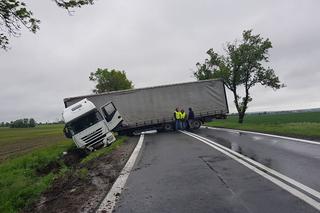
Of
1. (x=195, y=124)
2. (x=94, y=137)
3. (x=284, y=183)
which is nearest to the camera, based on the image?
(x=284, y=183)

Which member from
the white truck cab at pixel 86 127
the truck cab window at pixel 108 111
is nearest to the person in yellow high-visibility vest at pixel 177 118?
the truck cab window at pixel 108 111

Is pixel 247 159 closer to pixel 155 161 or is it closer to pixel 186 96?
Answer: pixel 155 161

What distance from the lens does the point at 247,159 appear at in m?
9.81

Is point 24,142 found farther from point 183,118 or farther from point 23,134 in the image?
point 23,134

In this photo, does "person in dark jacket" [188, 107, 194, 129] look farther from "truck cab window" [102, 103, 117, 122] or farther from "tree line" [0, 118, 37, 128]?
"tree line" [0, 118, 37, 128]

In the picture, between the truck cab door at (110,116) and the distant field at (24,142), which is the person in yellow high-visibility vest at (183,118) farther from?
the distant field at (24,142)

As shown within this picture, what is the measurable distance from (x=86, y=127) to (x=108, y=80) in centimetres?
5030

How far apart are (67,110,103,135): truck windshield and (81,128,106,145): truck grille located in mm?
523

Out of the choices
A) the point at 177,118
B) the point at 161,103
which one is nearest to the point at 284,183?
the point at 177,118

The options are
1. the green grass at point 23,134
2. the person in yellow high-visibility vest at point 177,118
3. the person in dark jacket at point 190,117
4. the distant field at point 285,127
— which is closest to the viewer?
the distant field at point 285,127

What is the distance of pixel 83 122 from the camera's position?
22.2 meters

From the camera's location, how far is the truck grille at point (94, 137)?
22.2m

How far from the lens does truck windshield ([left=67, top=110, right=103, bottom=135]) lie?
21969mm

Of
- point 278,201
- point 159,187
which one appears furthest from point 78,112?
point 278,201
